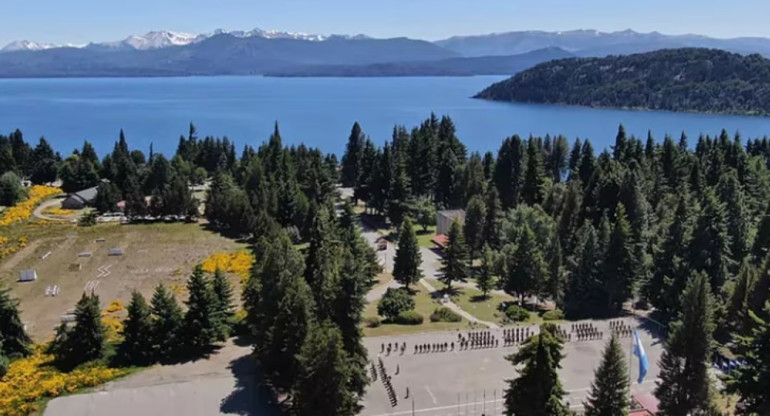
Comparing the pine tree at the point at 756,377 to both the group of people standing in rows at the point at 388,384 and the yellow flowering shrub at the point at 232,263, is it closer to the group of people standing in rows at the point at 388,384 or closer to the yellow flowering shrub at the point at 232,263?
the group of people standing in rows at the point at 388,384

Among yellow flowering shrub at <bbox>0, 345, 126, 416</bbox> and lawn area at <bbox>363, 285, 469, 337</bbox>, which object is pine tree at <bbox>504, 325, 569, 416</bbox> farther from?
yellow flowering shrub at <bbox>0, 345, 126, 416</bbox>

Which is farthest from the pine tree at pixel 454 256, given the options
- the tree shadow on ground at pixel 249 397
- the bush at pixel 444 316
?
the tree shadow on ground at pixel 249 397

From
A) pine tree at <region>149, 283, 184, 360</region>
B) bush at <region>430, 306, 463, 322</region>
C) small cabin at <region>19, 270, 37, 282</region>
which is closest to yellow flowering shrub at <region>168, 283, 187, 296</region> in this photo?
small cabin at <region>19, 270, 37, 282</region>

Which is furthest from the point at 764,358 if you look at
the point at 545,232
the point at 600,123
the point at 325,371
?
the point at 600,123

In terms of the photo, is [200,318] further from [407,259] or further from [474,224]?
[474,224]

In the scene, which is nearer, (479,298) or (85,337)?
(85,337)

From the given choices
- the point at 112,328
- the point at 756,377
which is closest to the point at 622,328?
the point at 756,377
